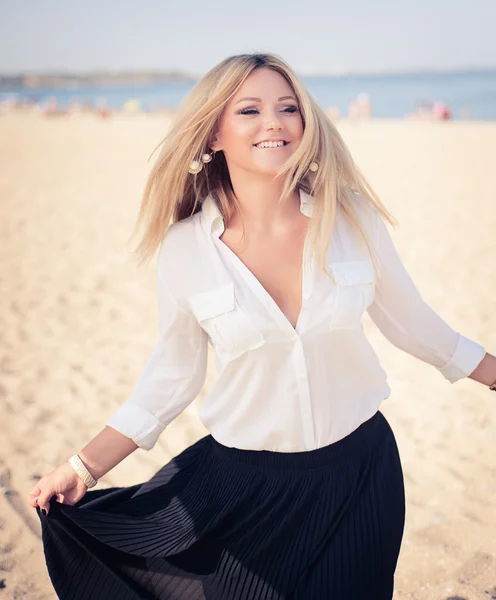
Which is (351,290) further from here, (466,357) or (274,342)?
(466,357)

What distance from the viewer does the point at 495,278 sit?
6.41 meters

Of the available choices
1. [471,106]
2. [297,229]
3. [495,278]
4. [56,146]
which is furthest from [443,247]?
[471,106]

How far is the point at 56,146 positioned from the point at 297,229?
19.0 m

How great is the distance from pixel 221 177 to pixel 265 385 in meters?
0.76

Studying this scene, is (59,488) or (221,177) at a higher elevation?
(221,177)

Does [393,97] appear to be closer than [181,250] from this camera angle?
No

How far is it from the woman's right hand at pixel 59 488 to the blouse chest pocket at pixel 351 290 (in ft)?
2.84

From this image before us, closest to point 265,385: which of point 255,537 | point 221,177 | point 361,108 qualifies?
point 255,537

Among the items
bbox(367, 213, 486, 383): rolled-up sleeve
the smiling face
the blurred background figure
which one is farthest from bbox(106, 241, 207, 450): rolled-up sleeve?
the blurred background figure

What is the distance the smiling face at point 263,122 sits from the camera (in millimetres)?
1844

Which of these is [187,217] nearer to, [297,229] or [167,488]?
[297,229]

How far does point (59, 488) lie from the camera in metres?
1.79

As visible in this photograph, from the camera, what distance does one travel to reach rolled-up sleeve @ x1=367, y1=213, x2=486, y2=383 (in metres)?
1.95

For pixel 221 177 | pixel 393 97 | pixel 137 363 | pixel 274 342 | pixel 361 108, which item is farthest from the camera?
pixel 393 97
